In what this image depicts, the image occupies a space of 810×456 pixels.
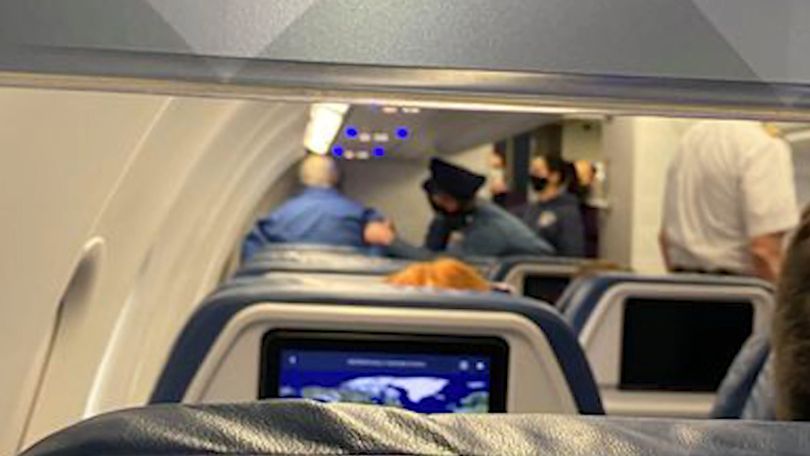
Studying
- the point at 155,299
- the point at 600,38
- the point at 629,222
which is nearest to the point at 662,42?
the point at 600,38

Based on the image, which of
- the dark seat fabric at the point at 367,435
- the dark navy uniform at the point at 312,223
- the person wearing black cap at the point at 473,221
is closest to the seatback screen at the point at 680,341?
the dark seat fabric at the point at 367,435

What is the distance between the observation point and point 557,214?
8.29 m

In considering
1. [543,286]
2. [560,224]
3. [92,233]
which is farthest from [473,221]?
[92,233]

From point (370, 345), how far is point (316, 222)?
23.1 ft

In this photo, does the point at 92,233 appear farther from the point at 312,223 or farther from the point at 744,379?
the point at 312,223

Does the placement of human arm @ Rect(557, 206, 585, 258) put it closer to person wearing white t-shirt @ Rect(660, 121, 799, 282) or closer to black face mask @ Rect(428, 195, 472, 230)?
black face mask @ Rect(428, 195, 472, 230)

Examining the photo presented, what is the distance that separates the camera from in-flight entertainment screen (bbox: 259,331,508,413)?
6.56ft

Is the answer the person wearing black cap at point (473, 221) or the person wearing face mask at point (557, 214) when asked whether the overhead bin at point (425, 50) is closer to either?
the person wearing black cap at point (473, 221)

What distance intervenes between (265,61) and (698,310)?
3.09 m

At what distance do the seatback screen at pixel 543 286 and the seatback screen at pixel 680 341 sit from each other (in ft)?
5.21

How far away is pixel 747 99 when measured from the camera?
2.79 ft

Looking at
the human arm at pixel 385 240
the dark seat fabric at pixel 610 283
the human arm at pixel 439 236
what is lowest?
the dark seat fabric at pixel 610 283

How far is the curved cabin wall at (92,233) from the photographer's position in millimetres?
1801

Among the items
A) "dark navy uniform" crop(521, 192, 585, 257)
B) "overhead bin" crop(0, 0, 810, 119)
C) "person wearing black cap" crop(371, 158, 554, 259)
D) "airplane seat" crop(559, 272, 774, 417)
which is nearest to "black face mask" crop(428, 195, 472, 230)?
"person wearing black cap" crop(371, 158, 554, 259)
